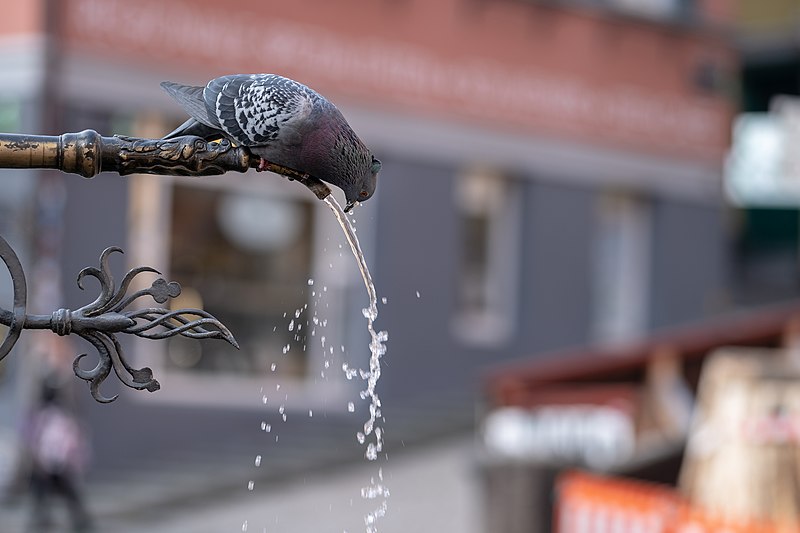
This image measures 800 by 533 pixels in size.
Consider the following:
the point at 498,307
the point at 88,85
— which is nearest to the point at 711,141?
the point at 498,307

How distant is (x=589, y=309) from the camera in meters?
20.0

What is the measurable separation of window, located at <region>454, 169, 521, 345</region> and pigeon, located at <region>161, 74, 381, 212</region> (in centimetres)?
1563

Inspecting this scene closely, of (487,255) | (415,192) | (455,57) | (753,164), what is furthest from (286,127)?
(753,164)

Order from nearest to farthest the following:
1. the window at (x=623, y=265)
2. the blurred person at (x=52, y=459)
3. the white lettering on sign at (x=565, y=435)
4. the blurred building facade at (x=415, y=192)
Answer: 1. the white lettering on sign at (x=565, y=435)
2. the blurred person at (x=52, y=459)
3. the blurred building facade at (x=415, y=192)
4. the window at (x=623, y=265)

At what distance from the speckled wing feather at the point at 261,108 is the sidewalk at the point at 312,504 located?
973 cm

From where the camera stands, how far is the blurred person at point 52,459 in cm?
1224

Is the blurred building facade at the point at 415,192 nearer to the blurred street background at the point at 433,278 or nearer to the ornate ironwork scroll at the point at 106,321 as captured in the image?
the blurred street background at the point at 433,278

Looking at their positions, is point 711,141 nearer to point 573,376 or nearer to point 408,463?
point 408,463

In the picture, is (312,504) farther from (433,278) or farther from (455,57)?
(455,57)

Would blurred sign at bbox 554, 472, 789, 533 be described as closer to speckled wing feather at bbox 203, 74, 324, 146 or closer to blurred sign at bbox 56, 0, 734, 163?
speckled wing feather at bbox 203, 74, 324, 146

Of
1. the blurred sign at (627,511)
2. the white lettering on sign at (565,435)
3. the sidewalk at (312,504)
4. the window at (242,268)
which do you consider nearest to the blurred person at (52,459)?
the sidewalk at (312,504)

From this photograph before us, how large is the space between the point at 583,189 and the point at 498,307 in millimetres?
2196

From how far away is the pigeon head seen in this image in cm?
296

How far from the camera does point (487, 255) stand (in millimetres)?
18984
